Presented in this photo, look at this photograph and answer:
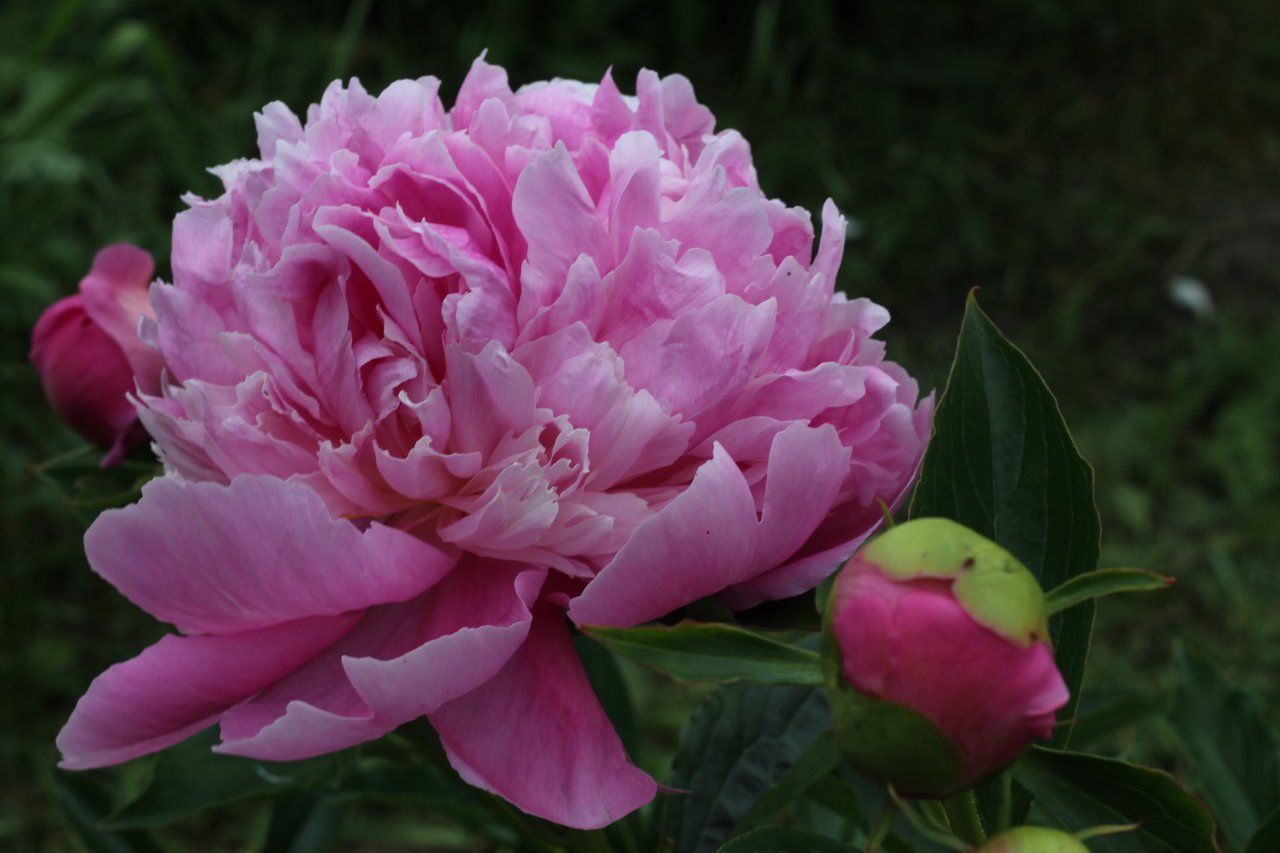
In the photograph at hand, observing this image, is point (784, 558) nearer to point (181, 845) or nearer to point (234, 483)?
point (234, 483)

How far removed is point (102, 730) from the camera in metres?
0.48

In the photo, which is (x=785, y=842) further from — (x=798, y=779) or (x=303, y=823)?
(x=303, y=823)

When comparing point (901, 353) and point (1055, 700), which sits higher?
point (1055, 700)

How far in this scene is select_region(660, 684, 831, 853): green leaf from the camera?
0.71 m

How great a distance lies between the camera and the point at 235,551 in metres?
0.46

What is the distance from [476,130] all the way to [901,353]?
5.84ft

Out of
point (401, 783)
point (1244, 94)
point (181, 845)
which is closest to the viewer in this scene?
point (401, 783)

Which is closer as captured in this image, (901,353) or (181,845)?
(181,845)

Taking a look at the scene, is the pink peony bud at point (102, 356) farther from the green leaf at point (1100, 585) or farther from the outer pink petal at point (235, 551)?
the green leaf at point (1100, 585)

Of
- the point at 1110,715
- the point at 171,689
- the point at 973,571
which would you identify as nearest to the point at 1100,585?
the point at 973,571

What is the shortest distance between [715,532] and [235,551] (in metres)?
0.15

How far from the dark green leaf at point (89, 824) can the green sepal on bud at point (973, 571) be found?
2.16 ft

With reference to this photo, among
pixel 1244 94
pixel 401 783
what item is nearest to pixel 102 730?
pixel 401 783

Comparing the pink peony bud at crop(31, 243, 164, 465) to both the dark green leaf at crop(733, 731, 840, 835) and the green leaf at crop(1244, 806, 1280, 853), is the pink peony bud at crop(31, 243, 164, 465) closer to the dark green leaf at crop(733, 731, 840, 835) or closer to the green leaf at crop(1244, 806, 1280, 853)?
the dark green leaf at crop(733, 731, 840, 835)
